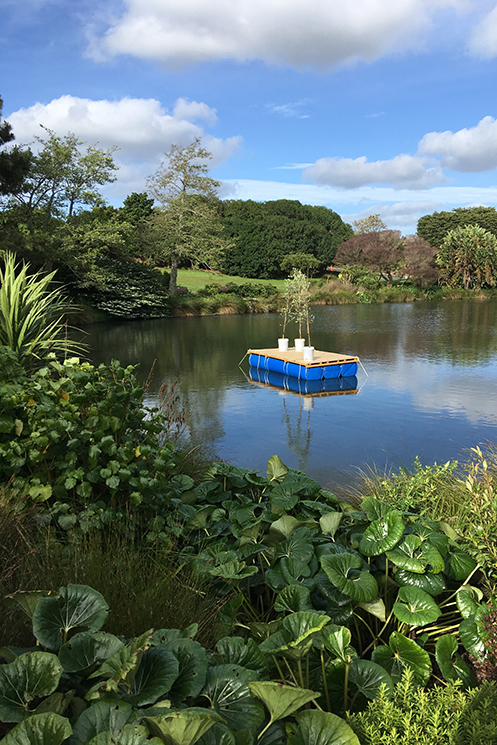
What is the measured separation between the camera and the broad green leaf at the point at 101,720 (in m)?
1.16

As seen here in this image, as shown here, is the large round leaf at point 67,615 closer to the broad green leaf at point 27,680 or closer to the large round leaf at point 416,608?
the broad green leaf at point 27,680

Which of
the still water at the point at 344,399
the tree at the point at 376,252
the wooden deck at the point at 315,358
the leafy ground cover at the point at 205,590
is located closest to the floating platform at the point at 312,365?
the wooden deck at the point at 315,358

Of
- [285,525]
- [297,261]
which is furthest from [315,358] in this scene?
[297,261]

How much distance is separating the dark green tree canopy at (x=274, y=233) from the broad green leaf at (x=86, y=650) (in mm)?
42523

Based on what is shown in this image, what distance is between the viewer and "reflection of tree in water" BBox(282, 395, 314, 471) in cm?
607

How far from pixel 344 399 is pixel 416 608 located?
705 centimetres

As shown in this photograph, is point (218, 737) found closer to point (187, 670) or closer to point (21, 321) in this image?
point (187, 670)

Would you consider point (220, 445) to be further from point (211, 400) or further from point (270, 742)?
point (270, 742)

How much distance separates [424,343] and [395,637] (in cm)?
1467

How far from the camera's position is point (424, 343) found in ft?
51.8

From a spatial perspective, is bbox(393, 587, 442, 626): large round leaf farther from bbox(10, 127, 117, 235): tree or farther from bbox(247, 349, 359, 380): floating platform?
bbox(10, 127, 117, 235): tree

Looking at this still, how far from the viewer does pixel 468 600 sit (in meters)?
2.16

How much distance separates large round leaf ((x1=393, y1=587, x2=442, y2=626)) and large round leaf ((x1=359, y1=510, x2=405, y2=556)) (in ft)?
0.66

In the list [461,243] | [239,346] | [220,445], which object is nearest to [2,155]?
[239,346]
